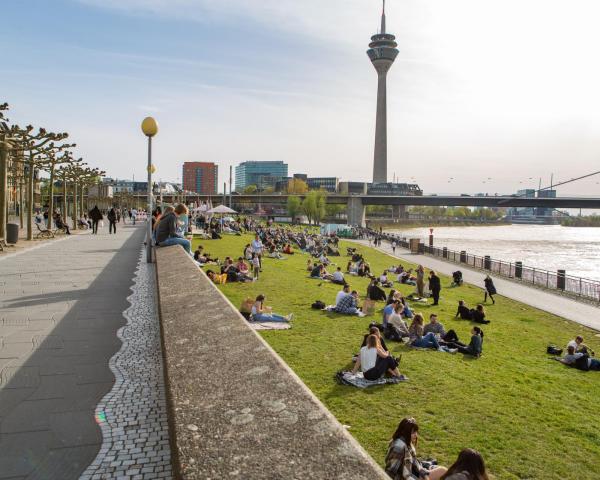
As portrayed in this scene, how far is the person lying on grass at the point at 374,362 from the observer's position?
27.7 feet

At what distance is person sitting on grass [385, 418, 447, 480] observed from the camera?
4.96 m

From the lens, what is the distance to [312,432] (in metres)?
3.22

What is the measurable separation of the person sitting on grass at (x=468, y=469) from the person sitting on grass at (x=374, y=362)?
3.78 metres

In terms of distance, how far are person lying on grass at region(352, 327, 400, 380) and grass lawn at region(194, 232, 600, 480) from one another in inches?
10.8

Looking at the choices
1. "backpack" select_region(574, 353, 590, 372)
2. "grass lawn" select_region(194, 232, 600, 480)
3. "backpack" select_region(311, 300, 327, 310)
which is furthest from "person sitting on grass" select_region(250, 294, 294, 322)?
"backpack" select_region(574, 353, 590, 372)

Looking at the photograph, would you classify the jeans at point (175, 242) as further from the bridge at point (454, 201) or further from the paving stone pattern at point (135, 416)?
the bridge at point (454, 201)

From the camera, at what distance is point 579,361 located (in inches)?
455

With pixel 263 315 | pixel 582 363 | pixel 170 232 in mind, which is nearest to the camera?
pixel 582 363

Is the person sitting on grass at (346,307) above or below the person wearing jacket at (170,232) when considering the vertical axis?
below

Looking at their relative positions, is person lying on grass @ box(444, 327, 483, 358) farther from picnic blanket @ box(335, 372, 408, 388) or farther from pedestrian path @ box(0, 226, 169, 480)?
pedestrian path @ box(0, 226, 169, 480)

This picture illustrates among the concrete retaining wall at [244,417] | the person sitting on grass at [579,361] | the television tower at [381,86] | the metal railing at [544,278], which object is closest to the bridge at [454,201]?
the television tower at [381,86]

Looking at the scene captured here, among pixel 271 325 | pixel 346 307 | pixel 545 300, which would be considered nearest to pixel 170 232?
pixel 271 325

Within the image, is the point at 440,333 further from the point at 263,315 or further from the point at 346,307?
the point at 263,315

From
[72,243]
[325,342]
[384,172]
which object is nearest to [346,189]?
[384,172]
